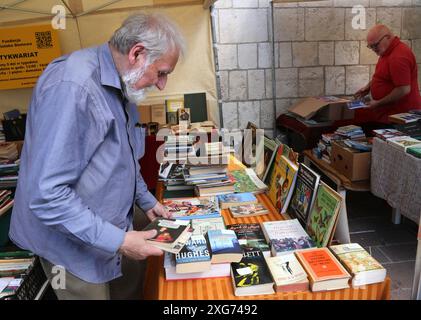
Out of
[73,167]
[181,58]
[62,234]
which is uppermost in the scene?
[181,58]

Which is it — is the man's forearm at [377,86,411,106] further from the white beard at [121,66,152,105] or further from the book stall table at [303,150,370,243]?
the white beard at [121,66,152,105]

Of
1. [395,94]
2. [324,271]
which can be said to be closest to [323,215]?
[324,271]

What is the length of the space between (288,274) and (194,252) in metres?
0.37

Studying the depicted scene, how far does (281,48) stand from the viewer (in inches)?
195

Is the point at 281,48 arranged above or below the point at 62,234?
above

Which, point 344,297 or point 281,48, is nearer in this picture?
point 344,297

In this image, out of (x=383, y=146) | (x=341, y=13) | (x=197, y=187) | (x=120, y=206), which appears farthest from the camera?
(x=341, y=13)

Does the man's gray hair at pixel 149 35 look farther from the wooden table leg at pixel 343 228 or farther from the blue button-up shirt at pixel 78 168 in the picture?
the wooden table leg at pixel 343 228

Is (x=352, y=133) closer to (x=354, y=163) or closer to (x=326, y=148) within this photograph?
(x=326, y=148)

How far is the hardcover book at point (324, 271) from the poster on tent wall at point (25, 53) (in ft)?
12.4

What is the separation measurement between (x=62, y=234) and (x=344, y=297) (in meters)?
1.06

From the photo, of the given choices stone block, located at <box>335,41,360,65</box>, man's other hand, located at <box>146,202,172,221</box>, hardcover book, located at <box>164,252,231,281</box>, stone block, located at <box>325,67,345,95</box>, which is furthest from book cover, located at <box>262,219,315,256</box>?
stone block, located at <box>335,41,360,65</box>
